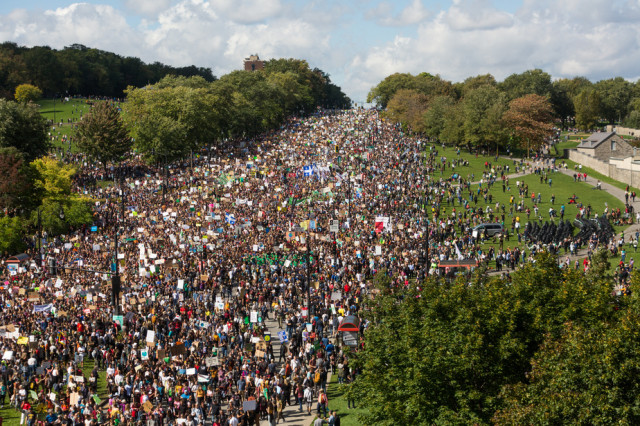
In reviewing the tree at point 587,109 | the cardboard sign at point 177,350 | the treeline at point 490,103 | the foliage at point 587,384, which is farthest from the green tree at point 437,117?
the foliage at point 587,384

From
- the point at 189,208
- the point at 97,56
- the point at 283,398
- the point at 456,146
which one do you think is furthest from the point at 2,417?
the point at 97,56

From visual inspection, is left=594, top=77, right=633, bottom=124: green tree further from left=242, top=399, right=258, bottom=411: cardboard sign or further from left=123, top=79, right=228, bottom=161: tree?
left=242, top=399, right=258, bottom=411: cardboard sign

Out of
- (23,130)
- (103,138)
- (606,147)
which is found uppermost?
(23,130)

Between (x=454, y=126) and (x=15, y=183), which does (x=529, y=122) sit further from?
(x=15, y=183)

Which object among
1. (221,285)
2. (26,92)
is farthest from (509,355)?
(26,92)

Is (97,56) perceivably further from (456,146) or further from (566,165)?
(566,165)

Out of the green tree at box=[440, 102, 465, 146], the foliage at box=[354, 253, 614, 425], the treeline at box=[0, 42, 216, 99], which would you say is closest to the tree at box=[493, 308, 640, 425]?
the foliage at box=[354, 253, 614, 425]
